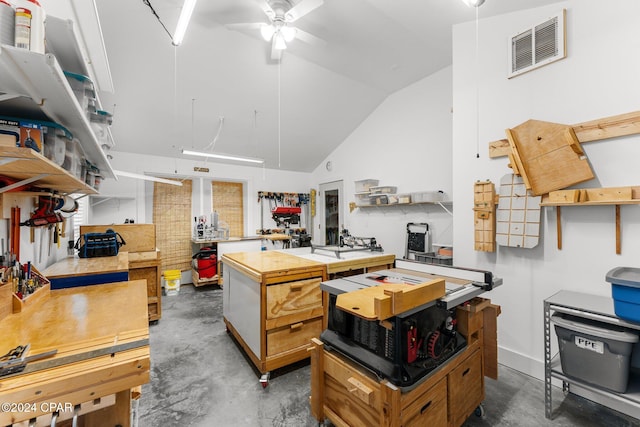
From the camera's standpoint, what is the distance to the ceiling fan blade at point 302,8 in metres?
2.31

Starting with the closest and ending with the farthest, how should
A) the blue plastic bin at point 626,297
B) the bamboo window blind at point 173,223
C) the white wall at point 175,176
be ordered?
the blue plastic bin at point 626,297
the white wall at point 175,176
the bamboo window blind at point 173,223

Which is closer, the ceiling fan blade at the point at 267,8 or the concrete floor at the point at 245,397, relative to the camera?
the concrete floor at the point at 245,397

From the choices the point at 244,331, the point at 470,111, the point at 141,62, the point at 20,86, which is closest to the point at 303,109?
the point at 141,62

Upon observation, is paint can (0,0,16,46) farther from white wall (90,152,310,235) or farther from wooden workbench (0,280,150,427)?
white wall (90,152,310,235)

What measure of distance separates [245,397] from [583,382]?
7.95ft

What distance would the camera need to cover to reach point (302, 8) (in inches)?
94.7

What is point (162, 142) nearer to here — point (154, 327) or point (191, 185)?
point (191, 185)

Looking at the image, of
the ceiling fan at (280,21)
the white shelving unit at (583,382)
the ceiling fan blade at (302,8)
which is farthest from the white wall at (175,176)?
the white shelving unit at (583,382)

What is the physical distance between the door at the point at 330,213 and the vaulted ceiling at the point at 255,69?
1357mm

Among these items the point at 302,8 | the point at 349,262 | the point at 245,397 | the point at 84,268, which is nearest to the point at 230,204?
the point at 84,268

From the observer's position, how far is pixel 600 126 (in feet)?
6.63

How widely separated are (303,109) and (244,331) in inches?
150

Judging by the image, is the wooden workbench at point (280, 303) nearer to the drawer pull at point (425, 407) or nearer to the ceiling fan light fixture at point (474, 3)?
the drawer pull at point (425, 407)

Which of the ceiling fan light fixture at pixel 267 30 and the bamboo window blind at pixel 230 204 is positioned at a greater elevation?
Result: the ceiling fan light fixture at pixel 267 30
